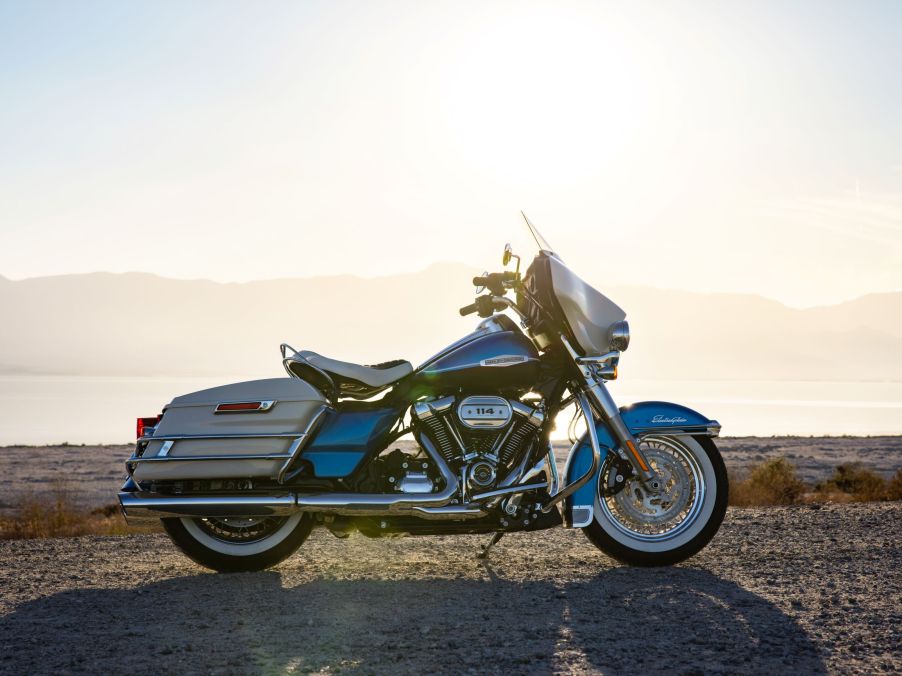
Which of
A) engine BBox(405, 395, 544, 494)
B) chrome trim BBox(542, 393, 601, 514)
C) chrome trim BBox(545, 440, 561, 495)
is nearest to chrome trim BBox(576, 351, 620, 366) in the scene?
chrome trim BBox(542, 393, 601, 514)

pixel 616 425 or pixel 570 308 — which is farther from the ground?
pixel 570 308

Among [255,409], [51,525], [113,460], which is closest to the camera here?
[255,409]

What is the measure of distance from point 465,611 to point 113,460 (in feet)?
82.3

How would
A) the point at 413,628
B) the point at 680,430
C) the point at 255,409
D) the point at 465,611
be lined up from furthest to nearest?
the point at 680,430 → the point at 255,409 → the point at 465,611 → the point at 413,628

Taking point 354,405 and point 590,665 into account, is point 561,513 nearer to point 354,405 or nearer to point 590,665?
point 354,405

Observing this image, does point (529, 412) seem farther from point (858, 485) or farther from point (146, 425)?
point (858, 485)

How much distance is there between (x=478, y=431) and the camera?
614 centimetres

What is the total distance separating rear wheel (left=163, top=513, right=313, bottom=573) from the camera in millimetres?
6410

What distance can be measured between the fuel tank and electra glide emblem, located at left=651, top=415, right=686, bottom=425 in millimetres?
907

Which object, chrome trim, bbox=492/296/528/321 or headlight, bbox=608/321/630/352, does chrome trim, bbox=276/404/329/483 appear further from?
headlight, bbox=608/321/630/352

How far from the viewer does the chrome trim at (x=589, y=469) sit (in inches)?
241

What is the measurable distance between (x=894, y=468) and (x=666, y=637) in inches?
868

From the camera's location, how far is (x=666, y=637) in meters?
4.75

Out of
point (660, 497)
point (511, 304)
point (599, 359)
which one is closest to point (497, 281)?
point (511, 304)
